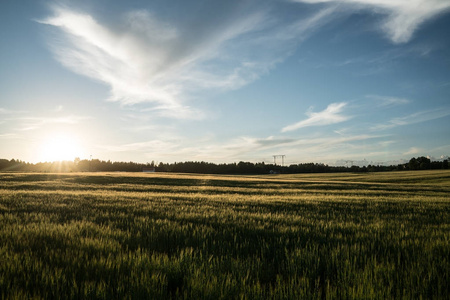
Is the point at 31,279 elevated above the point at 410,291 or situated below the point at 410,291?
above

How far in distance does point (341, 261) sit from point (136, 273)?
2860mm

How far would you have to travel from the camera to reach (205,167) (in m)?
135

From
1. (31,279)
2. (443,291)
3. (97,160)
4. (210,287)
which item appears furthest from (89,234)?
(97,160)

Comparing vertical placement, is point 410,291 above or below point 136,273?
below

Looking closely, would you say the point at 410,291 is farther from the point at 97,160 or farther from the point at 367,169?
the point at 97,160

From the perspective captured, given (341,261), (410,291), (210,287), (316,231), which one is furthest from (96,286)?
(316,231)

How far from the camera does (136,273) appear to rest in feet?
10.0

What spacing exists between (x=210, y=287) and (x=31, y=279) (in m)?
2.07

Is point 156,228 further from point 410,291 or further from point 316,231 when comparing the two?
point 410,291

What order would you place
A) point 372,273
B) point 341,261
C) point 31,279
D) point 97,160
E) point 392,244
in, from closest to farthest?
1. point 31,279
2. point 372,273
3. point 341,261
4. point 392,244
5. point 97,160

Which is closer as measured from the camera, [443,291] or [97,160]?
[443,291]

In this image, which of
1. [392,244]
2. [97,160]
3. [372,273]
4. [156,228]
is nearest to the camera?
[372,273]

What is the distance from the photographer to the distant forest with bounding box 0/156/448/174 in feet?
411

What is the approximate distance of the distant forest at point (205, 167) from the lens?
4936 inches
